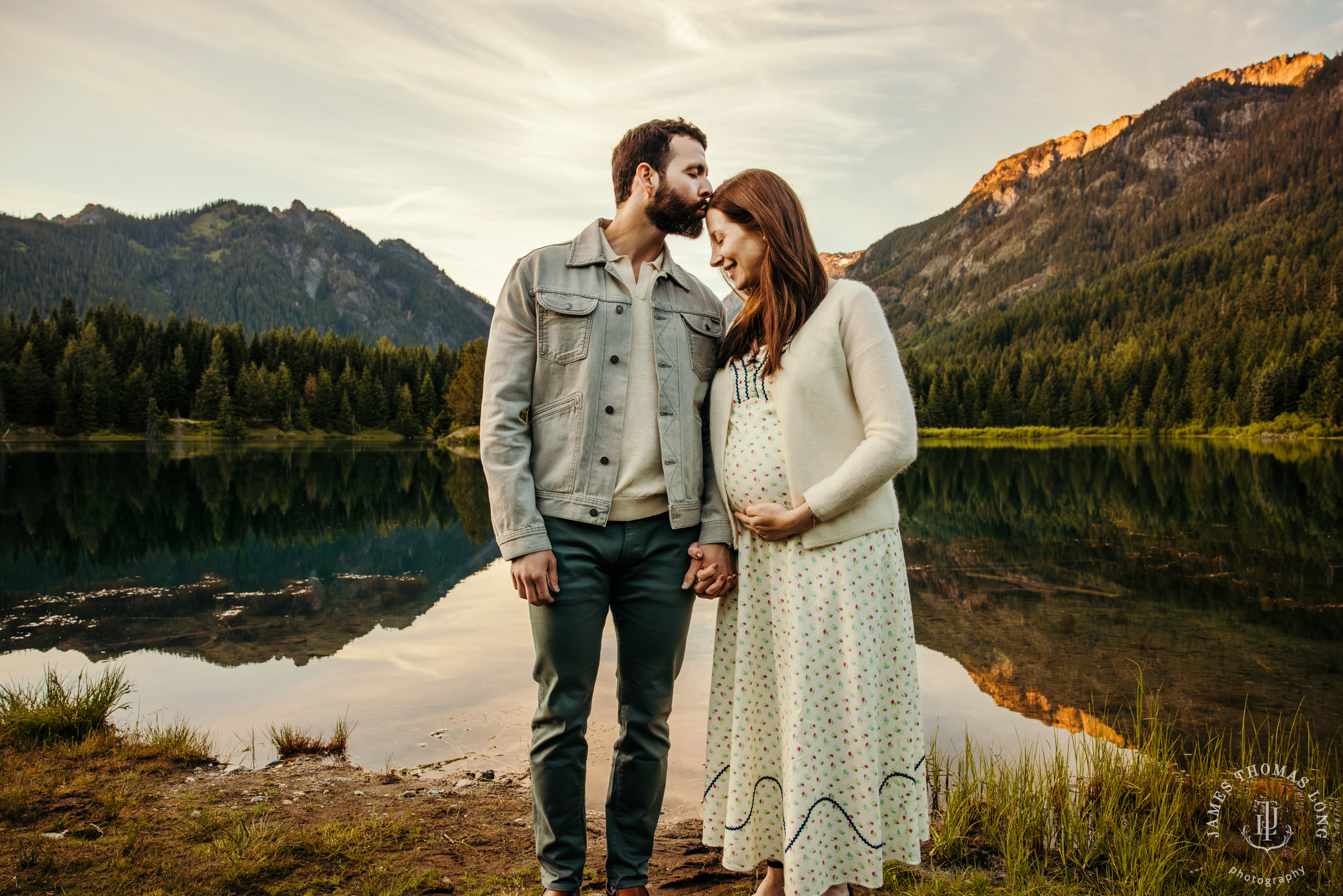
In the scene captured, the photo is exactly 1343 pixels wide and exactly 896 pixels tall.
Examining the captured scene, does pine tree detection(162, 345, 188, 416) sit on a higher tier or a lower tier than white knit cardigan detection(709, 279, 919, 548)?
higher

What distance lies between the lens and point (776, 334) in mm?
2666

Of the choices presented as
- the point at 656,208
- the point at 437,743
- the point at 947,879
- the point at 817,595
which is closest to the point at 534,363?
the point at 656,208

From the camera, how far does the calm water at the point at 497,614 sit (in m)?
6.79

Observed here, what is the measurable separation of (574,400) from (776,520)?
2.98 feet

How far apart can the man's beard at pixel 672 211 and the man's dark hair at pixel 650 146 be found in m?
0.07

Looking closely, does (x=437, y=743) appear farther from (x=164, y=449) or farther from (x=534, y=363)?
(x=164, y=449)

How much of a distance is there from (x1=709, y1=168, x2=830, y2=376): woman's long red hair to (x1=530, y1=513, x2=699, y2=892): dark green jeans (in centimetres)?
85

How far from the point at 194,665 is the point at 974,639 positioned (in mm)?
8998

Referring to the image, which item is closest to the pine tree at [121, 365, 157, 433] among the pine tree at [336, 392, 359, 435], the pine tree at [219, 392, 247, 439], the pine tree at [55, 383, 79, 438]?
the pine tree at [55, 383, 79, 438]

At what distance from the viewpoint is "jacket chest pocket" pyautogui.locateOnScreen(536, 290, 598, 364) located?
114 inches

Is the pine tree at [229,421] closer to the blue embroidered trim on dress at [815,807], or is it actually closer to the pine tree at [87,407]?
the pine tree at [87,407]

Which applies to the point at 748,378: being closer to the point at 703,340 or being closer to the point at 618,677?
the point at 703,340

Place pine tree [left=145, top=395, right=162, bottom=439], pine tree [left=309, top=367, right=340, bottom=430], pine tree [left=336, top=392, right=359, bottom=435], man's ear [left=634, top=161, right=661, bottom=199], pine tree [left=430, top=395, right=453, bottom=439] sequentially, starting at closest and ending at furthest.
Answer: man's ear [left=634, top=161, right=661, bottom=199] → pine tree [left=145, top=395, right=162, bottom=439] → pine tree [left=309, top=367, right=340, bottom=430] → pine tree [left=430, top=395, right=453, bottom=439] → pine tree [left=336, top=392, right=359, bottom=435]

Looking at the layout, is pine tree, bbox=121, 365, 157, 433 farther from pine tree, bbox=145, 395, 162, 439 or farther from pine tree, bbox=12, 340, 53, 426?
pine tree, bbox=12, 340, 53, 426
